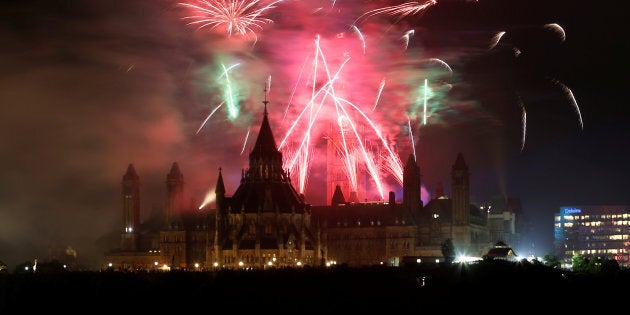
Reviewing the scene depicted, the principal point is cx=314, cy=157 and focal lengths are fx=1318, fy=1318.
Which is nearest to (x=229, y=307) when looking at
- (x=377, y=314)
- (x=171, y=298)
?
(x=171, y=298)

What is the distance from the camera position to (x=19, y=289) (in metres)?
197

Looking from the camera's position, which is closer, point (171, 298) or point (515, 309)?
point (515, 309)

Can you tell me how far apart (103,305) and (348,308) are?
36461 millimetres

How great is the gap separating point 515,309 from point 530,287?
15.9 m

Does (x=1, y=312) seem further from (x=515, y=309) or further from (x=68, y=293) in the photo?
(x=515, y=309)

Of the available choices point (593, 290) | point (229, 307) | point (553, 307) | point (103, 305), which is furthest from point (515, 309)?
point (103, 305)

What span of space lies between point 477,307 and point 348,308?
21.1 m

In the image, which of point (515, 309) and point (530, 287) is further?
point (530, 287)

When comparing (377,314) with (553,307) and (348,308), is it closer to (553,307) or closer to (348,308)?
(348,308)

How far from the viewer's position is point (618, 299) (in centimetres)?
18675

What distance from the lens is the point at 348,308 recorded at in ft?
652

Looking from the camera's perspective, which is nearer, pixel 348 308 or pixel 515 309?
pixel 515 309

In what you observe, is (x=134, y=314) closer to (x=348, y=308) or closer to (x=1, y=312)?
(x=1, y=312)

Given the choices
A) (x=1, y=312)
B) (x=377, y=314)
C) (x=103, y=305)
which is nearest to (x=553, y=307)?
(x=377, y=314)
